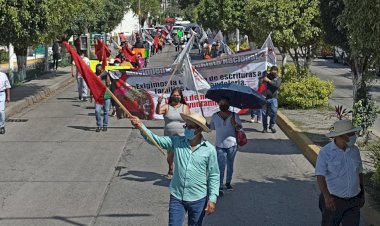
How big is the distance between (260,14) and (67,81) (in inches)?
486

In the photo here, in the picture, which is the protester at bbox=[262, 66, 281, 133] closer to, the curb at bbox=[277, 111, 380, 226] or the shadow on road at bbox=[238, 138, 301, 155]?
the curb at bbox=[277, 111, 380, 226]

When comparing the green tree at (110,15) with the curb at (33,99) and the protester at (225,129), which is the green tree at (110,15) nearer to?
the curb at (33,99)

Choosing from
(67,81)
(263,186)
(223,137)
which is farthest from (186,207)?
(67,81)

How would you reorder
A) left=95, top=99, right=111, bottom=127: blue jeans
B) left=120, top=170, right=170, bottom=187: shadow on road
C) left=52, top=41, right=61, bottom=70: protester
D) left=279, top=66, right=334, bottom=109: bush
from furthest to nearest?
left=52, top=41, right=61, bottom=70: protester
left=279, top=66, right=334, bottom=109: bush
left=95, top=99, right=111, bottom=127: blue jeans
left=120, top=170, right=170, bottom=187: shadow on road

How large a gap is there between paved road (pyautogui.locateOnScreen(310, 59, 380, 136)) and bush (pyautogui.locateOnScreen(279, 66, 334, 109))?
1.54m

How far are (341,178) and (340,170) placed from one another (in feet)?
0.26

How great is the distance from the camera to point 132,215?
8281 millimetres

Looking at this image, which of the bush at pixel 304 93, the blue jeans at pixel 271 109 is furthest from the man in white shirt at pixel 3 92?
the bush at pixel 304 93

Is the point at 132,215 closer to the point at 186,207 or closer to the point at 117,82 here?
the point at 186,207

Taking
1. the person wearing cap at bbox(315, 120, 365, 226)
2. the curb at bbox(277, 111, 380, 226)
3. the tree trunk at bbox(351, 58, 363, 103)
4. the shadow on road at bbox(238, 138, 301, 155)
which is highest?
the tree trunk at bbox(351, 58, 363, 103)

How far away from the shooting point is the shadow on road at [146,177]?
33.3 ft

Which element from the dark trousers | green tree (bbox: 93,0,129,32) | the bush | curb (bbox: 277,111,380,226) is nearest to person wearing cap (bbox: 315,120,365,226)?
the dark trousers

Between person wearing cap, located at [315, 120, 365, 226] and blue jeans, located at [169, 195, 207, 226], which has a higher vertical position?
person wearing cap, located at [315, 120, 365, 226]

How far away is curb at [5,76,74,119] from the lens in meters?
18.7
